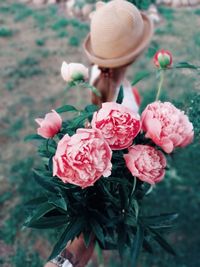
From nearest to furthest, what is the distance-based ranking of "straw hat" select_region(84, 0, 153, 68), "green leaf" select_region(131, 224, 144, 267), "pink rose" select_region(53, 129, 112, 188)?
"pink rose" select_region(53, 129, 112, 188) → "green leaf" select_region(131, 224, 144, 267) → "straw hat" select_region(84, 0, 153, 68)

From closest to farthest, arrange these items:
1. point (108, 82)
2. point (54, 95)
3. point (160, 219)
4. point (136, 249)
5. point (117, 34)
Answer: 1. point (136, 249)
2. point (160, 219)
3. point (117, 34)
4. point (108, 82)
5. point (54, 95)

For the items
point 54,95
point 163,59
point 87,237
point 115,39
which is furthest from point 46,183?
point 54,95

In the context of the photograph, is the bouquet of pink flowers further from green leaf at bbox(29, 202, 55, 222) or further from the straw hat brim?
the straw hat brim

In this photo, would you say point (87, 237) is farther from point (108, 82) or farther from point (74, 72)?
point (108, 82)

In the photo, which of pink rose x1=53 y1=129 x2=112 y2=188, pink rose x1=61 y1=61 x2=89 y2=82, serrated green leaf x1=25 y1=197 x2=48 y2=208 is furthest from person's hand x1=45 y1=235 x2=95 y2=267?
pink rose x1=61 y1=61 x2=89 y2=82

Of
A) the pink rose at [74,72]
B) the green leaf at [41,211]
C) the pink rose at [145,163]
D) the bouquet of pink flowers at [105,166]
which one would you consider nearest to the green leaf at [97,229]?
the bouquet of pink flowers at [105,166]

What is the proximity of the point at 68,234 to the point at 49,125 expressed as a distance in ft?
1.07

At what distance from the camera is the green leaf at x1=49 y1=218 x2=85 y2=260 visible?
1.14 m

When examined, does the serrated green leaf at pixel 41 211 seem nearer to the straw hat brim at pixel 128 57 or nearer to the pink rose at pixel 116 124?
the pink rose at pixel 116 124

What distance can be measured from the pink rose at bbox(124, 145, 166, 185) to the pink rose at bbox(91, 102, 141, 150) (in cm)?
4

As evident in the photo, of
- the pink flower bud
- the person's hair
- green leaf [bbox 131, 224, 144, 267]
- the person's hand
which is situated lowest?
the person's hand

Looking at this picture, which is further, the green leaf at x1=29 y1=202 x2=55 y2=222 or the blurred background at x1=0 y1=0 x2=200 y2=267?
the blurred background at x1=0 y1=0 x2=200 y2=267

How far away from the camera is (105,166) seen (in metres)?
0.96

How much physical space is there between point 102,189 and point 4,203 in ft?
4.86
